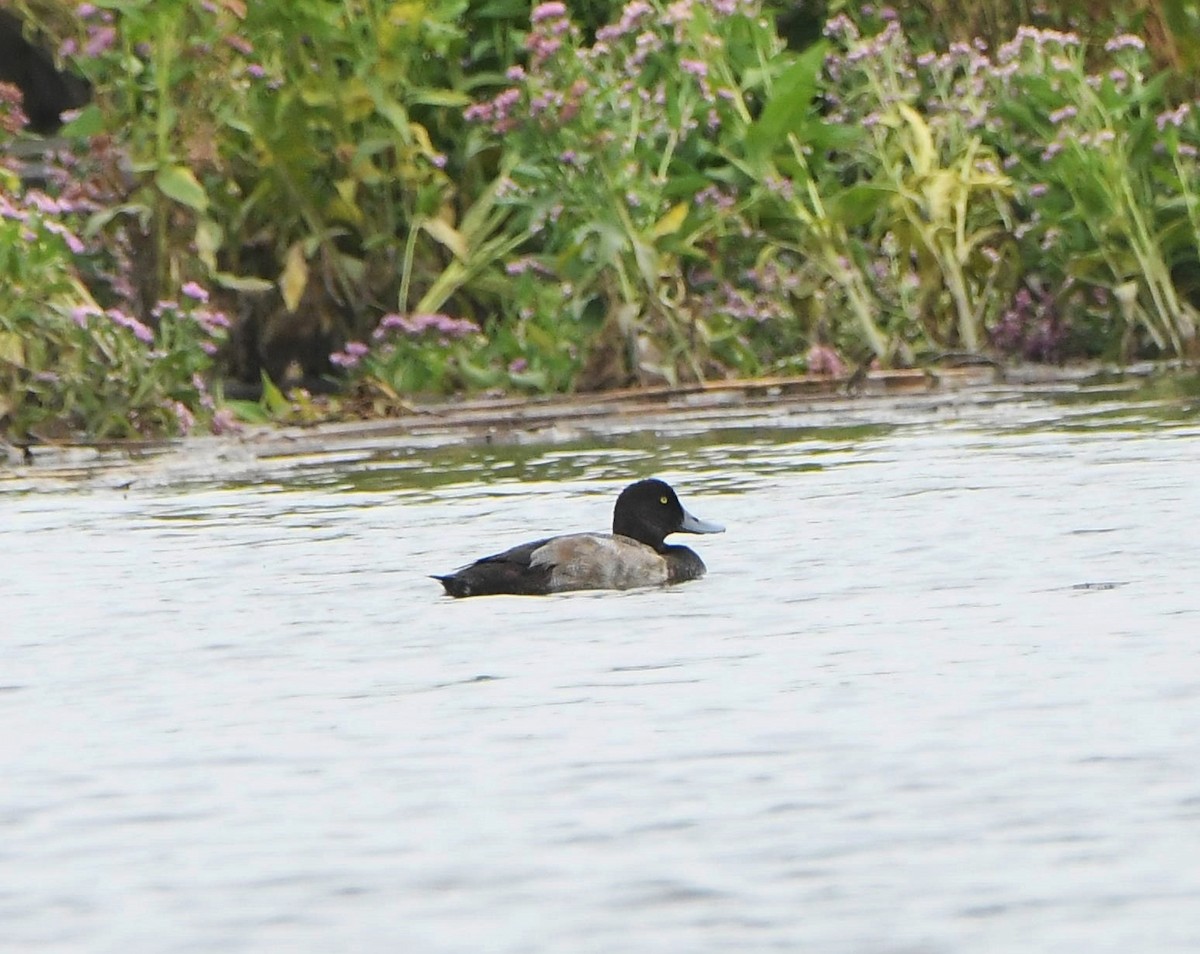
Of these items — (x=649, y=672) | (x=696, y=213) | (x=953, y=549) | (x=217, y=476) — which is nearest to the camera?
(x=649, y=672)

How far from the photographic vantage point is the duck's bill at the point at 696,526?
10.2 meters

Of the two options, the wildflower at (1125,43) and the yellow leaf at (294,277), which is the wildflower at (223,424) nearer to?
the yellow leaf at (294,277)

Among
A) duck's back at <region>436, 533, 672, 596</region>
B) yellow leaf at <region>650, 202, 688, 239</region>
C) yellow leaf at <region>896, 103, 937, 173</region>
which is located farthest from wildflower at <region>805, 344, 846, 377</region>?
duck's back at <region>436, 533, 672, 596</region>

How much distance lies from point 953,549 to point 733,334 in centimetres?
627

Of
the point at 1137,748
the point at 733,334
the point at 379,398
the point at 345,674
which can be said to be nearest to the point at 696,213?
the point at 733,334

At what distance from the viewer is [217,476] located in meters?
13.4

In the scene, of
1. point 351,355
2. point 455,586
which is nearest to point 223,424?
point 351,355

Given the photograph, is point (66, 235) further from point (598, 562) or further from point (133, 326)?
point (598, 562)

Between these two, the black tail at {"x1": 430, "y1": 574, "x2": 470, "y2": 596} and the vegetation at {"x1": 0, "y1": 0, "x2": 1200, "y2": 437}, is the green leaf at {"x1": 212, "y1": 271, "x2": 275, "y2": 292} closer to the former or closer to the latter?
the vegetation at {"x1": 0, "y1": 0, "x2": 1200, "y2": 437}

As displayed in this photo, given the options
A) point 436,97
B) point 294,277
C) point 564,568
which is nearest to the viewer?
point 564,568

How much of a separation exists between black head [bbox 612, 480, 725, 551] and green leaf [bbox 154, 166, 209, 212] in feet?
19.7

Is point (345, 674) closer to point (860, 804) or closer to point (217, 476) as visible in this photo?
point (860, 804)

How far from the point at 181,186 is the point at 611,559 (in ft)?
22.5

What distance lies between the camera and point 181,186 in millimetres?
15805
